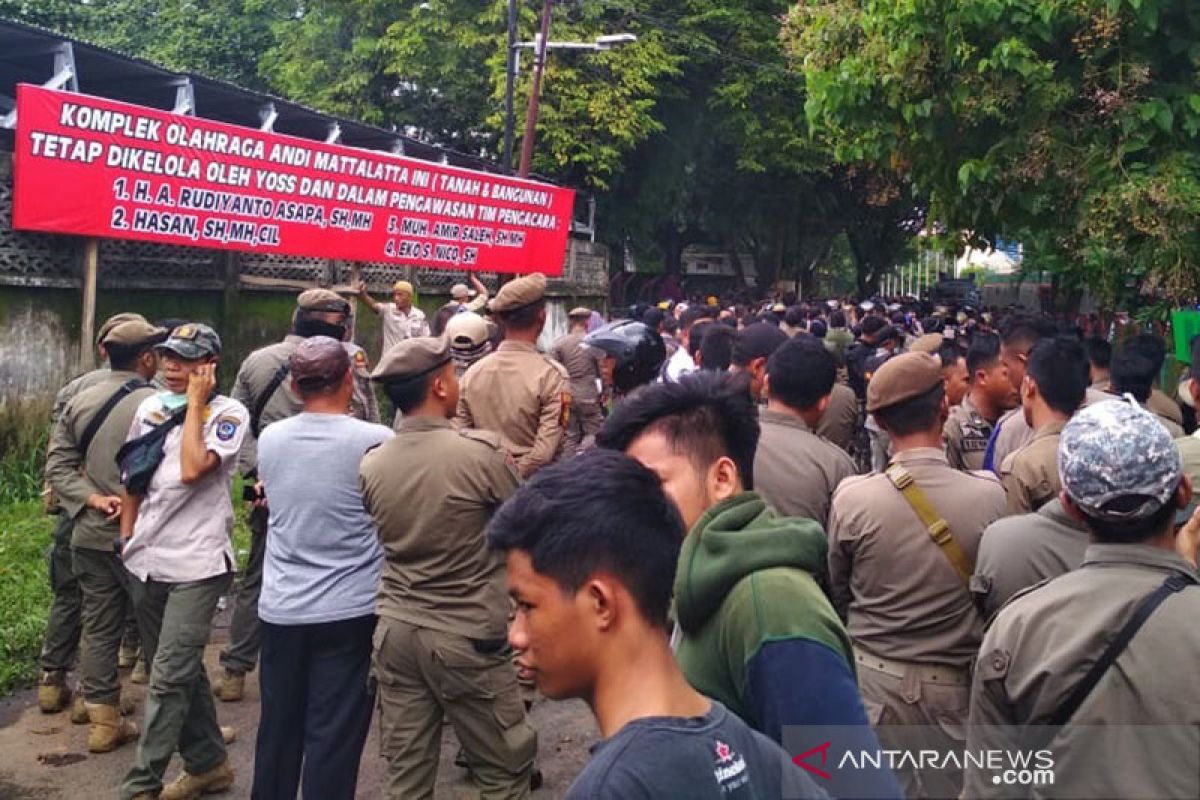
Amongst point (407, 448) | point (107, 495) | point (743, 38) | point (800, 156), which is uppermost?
point (743, 38)

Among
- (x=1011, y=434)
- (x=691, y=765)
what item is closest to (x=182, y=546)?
(x=691, y=765)

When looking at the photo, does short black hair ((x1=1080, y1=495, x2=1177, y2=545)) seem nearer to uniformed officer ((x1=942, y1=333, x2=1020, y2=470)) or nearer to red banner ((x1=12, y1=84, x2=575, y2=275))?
uniformed officer ((x1=942, y1=333, x2=1020, y2=470))

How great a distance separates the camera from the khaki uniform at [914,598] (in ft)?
10.0

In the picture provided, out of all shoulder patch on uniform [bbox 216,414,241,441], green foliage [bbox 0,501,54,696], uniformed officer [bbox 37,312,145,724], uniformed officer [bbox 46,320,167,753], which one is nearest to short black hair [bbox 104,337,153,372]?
uniformed officer [bbox 46,320,167,753]

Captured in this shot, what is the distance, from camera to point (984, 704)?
229 centimetres

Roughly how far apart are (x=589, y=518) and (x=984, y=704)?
1.18 metres

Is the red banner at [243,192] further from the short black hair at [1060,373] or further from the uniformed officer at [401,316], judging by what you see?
the short black hair at [1060,373]

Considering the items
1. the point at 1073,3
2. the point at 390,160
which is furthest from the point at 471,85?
the point at 1073,3

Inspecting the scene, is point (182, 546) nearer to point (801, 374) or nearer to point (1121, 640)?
point (801, 374)

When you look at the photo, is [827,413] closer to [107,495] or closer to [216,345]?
[216,345]

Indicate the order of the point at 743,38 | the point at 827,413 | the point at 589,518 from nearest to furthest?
the point at 589,518 < the point at 827,413 < the point at 743,38

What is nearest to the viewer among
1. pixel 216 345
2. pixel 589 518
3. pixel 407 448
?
pixel 589 518

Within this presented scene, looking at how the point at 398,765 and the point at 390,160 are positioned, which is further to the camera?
the point at 390,160

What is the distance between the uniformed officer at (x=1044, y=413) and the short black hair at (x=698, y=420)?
1.59 m
